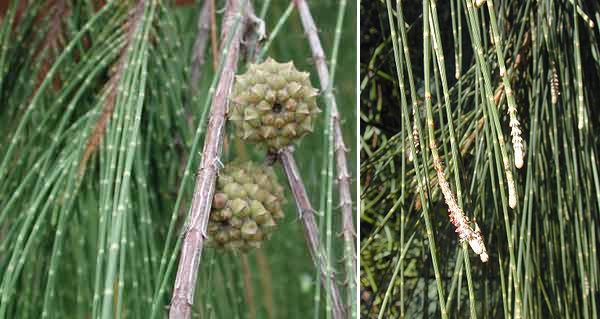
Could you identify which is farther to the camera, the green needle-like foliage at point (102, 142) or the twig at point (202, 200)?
the green needle-like foliage at point (102, 142)

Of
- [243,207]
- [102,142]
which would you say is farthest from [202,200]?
[102,142]

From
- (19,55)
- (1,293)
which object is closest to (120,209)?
(1,293)

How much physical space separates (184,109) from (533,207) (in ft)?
0.99

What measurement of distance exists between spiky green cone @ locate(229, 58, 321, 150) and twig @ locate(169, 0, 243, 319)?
11 millimetres

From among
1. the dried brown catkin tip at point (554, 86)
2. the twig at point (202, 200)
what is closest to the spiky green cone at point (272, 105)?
the twig at point (202, 200)

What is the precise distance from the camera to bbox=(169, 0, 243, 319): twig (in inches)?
17.6

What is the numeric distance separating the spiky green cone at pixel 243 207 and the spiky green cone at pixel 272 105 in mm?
23

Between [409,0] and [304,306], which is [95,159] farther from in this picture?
[304,306]

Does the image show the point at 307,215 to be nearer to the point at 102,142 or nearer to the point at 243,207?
the point at 243,207

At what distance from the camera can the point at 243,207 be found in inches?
21.0

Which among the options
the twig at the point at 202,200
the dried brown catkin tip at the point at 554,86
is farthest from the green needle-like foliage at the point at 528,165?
the twig at the point at 202,200

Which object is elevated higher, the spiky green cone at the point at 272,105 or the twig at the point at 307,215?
the spiky green cone at the point at 272,105

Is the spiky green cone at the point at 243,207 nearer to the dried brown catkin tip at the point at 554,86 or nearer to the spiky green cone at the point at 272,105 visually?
the spiky green cone at the point at 272,105

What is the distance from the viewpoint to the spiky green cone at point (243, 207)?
21.1 inches
